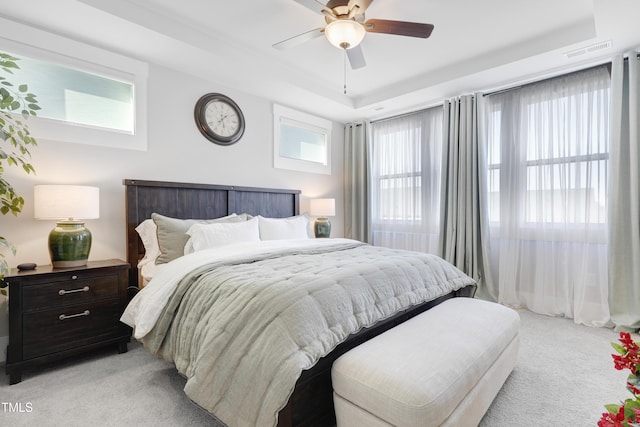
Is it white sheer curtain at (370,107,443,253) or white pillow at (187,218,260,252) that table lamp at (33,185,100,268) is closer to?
white pillow at (187,218,260,252)

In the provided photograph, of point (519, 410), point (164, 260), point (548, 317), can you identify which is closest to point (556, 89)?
point (548, 317)

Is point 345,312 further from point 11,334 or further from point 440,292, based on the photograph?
point 11,334

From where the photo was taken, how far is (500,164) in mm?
3584


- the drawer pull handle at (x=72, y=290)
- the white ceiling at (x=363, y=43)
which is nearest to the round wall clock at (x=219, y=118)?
the white ceiling at (x=363, y=43)

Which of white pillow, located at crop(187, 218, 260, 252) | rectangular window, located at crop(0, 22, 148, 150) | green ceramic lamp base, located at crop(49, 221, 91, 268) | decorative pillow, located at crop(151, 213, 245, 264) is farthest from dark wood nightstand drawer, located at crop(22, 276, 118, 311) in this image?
rectangular window, located at crop(0, 22, 148, 150)

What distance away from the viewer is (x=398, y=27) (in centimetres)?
219

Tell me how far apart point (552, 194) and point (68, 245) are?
4.44 m

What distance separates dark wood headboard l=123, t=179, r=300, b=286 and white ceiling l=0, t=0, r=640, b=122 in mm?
1220

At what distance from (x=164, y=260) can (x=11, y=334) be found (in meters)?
1.00

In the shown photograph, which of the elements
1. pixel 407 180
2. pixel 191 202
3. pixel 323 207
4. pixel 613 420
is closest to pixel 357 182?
pixel 407 180

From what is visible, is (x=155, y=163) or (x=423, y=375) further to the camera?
(x=155, y=163)

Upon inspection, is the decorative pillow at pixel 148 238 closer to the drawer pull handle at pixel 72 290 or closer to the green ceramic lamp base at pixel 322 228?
the drawer pull handle at pixel 72 290

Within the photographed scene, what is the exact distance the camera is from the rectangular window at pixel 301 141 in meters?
4.17

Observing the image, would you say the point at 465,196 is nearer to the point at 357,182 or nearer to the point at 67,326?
the point at 357,182
